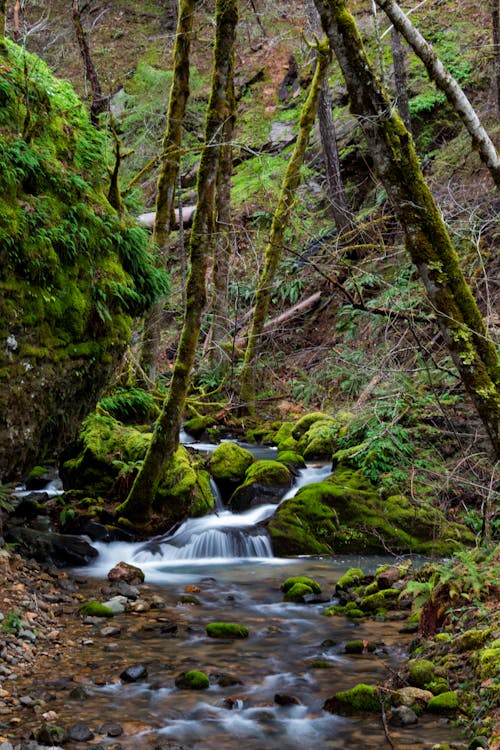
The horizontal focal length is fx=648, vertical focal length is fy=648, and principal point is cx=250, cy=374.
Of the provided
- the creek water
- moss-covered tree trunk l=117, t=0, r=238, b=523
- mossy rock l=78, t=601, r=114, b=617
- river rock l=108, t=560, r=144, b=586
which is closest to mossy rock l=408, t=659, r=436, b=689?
the creek water

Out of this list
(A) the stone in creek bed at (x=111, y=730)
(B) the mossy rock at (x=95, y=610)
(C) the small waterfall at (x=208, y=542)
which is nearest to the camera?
(A) the stone in creek bed at (x=111, y=730)

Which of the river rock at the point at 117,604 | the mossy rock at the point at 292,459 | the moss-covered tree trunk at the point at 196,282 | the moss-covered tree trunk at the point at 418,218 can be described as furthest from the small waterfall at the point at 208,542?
the moss-covered tree trunk at the point at 418,218

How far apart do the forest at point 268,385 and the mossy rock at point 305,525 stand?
0.03m

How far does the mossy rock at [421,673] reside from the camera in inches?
190

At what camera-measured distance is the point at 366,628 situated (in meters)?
6.53

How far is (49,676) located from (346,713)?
7.58 feet

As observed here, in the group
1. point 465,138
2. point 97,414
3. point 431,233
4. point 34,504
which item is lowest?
point 34,504

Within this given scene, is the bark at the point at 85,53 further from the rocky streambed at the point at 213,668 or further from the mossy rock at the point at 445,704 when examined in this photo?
the mossy rock at the point at 445,704

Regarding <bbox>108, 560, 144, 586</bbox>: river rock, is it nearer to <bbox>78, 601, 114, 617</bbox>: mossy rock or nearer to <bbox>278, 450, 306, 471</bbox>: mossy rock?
<bbox>78, 601, 114, 617</bbox>: mossy rock

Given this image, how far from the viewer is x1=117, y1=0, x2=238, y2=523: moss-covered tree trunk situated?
29.9ft

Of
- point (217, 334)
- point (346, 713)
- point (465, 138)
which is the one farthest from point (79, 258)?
point (465, 138)

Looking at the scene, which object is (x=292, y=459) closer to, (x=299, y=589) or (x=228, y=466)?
(x=228, y=466)

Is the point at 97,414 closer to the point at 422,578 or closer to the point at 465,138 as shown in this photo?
the point at 422,578

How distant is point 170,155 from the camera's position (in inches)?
455
